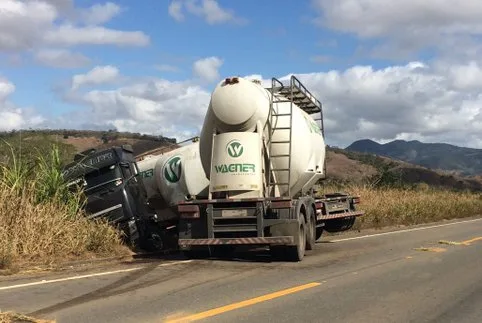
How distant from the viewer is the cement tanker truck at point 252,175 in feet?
37.4

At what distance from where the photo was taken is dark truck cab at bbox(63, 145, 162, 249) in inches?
504

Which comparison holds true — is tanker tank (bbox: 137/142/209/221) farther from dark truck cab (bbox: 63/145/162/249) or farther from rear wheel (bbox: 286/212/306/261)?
rear wheel (bbox: 286/212/306/261)

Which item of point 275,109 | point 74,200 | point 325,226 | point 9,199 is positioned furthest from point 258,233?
point 325,226

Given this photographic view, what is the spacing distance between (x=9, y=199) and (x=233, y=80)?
16.9 feet

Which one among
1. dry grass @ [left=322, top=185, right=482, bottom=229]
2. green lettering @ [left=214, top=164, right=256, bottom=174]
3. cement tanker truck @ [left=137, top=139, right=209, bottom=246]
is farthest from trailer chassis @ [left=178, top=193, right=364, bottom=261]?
dry grass @ [left=322, top=185, right=482, bottom=229]

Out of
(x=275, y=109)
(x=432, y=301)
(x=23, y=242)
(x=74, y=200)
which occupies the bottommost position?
(x=432, y=301)

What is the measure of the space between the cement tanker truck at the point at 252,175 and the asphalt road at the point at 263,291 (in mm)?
564

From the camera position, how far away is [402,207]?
25250 millimetres

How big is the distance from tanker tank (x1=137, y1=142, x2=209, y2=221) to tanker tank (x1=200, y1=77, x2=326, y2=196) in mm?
1492

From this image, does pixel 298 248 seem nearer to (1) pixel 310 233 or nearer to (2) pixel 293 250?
(2) pixel 293 250

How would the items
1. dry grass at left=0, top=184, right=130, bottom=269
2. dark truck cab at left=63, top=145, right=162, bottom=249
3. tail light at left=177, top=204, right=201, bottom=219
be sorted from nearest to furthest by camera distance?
dry grass at left=0, top=184, right=130, bottom=269
tail light at left=177, top=204, right=201, bottom=219
dark truck cab at left=63, top=145, right=162, bottom=249

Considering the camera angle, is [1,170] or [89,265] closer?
[89,265]

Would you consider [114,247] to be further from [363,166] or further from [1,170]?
[363,166]

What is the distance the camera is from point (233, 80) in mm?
12297
